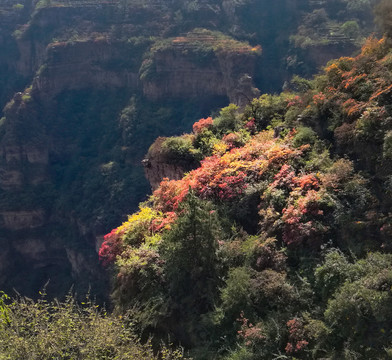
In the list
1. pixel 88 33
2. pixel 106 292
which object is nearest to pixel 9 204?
pixel 106 292

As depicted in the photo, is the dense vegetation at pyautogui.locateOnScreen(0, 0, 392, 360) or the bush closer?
the bush

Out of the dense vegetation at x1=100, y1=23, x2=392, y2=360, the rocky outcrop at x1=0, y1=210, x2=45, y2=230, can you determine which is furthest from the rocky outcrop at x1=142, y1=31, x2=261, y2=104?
the dense vegetation at x1=100, y1=23, x2=392, y2=360

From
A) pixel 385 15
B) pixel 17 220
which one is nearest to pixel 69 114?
pixel 17 220

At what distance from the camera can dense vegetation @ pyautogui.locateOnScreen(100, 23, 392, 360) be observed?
7394 mm

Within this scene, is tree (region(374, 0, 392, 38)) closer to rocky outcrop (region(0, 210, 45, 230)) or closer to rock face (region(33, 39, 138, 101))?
rocky outcrop (region(0, 210, 45, 230))

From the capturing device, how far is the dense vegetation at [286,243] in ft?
24.3

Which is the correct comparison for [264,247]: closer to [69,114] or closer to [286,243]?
[286,243]

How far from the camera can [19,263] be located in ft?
150

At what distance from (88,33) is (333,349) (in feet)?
198

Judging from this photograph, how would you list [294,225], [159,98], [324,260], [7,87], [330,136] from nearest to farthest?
[324,260], [294,225], [330,136], [159,98], [7,87]

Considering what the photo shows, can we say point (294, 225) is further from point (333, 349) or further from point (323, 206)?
point (333, 349)

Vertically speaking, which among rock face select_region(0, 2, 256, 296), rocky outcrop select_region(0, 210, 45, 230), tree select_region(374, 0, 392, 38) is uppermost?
tree select_region(374, 0, 392, 38)

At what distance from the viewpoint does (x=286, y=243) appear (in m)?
9.42

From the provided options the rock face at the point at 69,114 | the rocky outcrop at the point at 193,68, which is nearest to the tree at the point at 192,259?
the rock face at the point at 69,114
